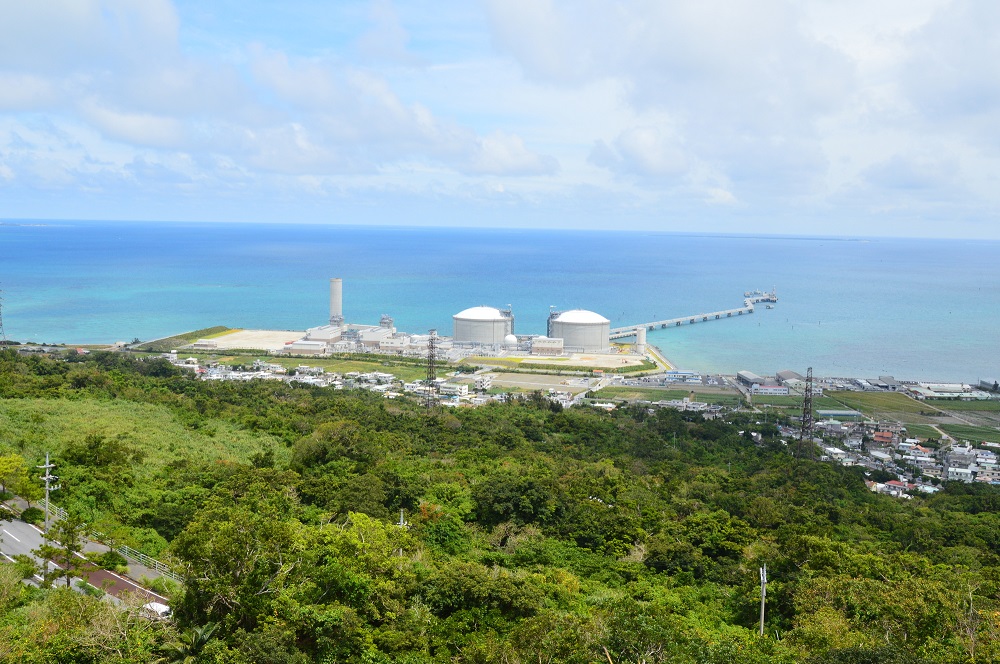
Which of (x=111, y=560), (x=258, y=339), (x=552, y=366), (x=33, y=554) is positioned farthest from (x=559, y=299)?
(x=33, y=554)

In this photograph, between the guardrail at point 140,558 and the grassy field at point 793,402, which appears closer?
the guardrail at point 140,558

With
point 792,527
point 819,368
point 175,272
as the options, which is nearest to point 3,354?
point 792,527

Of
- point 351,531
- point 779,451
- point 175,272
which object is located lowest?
point 779,451

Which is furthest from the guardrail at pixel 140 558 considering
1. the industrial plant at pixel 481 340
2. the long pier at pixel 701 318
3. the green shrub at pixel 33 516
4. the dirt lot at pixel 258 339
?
the long pier at pixel 701 318

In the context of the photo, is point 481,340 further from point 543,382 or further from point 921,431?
point 921,431

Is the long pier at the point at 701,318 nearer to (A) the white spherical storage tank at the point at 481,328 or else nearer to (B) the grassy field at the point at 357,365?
(A) the white spherical storage tank at the point at 481,328

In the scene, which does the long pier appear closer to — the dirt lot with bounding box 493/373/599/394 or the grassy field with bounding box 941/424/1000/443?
the dirt lot with bounding box 493/373/599/394

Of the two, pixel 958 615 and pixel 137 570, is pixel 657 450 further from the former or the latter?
pixel 137 570
